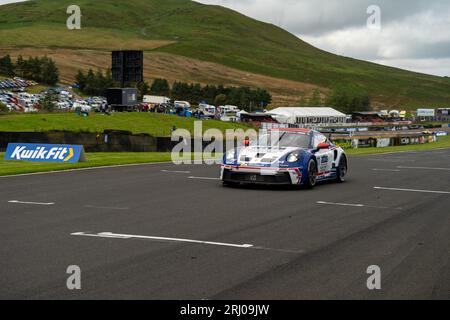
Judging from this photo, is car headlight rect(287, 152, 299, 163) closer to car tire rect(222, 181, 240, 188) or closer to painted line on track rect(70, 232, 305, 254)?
car tire rect(222, 181, 240, 188)

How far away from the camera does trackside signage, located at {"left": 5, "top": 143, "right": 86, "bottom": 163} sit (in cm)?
2200

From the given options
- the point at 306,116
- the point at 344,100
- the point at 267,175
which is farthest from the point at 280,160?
the point at 344,100

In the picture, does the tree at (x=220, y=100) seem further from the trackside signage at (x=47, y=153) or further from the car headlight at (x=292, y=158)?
the car headlight at (x=292, y=158)

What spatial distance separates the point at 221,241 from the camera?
826cm

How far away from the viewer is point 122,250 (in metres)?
7.60

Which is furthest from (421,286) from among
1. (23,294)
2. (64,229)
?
(64,229)

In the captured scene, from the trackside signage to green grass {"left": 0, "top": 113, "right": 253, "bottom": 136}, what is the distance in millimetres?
18085

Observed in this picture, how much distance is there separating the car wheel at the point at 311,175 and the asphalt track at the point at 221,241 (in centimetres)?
39

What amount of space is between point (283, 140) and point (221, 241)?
767cm

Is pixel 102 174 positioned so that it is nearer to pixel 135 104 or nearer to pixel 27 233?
pixel 27 233

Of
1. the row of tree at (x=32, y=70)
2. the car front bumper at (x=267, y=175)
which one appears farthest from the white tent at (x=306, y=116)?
the car front bumper at (x=267, y=175)

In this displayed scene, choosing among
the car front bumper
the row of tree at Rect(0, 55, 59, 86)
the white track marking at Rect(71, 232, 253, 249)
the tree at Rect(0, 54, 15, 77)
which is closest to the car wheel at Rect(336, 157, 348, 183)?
the car front bumper

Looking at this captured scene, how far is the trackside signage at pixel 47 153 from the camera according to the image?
22000 mm

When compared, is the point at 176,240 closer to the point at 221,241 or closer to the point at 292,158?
the point at 221,241
